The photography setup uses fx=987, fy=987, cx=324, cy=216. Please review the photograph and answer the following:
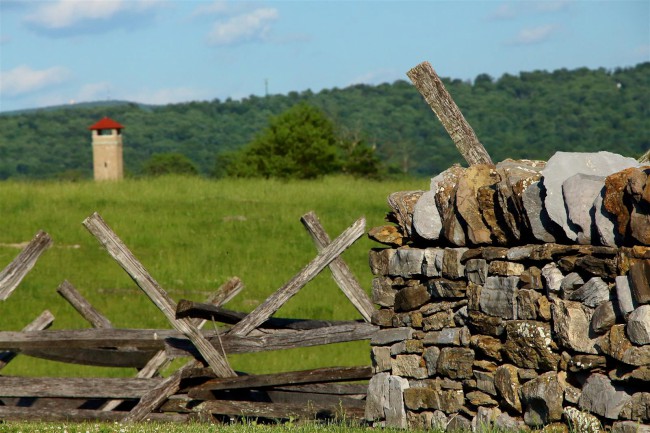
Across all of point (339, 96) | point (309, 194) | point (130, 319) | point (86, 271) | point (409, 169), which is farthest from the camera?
point (339, 96)

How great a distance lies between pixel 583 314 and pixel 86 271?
15.1m

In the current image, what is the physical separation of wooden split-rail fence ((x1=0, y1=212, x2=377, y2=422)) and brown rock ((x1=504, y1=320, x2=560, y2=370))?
2285mm

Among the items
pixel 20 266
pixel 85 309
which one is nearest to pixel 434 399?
pixel 20 266

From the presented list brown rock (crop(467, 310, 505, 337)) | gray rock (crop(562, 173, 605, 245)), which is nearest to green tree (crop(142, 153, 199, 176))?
brown rock (crop(467, 310, 505, 337))

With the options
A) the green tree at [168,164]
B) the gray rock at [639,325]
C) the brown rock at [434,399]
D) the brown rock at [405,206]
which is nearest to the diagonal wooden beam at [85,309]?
the brown rock at [405,206]

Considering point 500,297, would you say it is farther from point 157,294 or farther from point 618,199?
point 157,294

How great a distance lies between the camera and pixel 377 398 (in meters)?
6.71

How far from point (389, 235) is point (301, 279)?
1612 mm

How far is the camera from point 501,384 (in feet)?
18.6

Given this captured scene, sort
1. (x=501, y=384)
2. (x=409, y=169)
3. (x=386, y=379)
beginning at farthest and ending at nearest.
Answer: (x=409, y=169) < (x=386, y=379) < (x=501, y=384)

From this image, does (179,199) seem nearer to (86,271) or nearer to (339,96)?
(86,271)

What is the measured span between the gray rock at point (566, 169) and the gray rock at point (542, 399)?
793 mm

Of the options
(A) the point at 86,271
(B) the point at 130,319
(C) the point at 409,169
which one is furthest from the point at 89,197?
(C) the point at 409,169

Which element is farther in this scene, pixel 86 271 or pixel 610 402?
pixel 86 271
